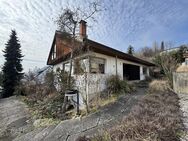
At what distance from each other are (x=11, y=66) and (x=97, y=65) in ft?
46.8

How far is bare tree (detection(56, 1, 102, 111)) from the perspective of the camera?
24.6 ft

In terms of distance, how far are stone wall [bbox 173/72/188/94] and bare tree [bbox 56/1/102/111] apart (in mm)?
6133

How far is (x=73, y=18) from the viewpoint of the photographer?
7621 mm

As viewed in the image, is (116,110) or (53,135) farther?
(116,110)

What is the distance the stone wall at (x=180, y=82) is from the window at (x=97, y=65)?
4627mm

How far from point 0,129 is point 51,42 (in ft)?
42.0

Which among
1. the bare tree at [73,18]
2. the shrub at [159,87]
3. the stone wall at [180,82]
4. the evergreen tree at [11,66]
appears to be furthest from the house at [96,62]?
the evergreen tree at [11,66]

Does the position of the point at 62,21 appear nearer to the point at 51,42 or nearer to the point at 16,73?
the point at 51,42

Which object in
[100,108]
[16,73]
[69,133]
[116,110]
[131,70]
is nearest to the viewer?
[69,133]

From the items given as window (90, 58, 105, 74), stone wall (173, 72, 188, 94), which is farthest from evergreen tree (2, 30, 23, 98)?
stone wall (173, 72, 188, 94)

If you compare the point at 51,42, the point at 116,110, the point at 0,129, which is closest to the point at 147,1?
the point at 116,110

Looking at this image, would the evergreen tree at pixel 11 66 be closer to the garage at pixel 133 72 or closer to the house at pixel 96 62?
the house at pixel 96 62

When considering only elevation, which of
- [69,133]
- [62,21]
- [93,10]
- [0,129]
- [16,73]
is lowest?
[0,129]

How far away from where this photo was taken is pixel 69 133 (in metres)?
4.56
